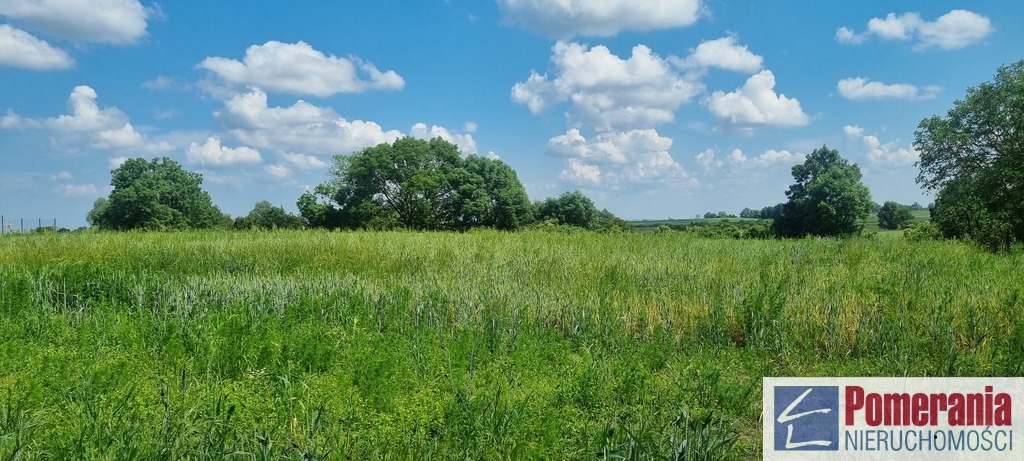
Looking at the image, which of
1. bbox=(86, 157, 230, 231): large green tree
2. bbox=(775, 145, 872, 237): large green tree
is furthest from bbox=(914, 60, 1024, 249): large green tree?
bbox=(86, 157, 230, 231): large green tree

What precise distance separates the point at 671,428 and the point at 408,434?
5.17ft

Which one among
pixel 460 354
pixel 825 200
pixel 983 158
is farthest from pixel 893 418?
pixel 825 200

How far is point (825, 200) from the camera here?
44156mm

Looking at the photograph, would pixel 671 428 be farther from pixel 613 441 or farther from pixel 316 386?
pixel 316 386

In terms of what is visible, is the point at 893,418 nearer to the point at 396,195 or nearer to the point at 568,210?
the point at 396,195

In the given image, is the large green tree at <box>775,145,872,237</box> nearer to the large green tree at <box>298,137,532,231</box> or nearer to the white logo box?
the large green tree at <box>298,137,532,231</box>

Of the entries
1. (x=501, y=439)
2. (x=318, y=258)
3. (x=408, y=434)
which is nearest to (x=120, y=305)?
(x=318, y=258)

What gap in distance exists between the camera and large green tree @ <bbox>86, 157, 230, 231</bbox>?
1711 inches

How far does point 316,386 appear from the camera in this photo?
402cm

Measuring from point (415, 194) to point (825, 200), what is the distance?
32.4m

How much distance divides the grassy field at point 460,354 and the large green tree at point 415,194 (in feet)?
104

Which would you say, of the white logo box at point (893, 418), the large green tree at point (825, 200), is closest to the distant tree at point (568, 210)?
the large green tree at point (825, 200)

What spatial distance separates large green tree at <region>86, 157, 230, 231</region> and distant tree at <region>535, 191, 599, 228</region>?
105ft

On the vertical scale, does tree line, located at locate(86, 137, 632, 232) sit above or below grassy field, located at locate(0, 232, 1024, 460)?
above
